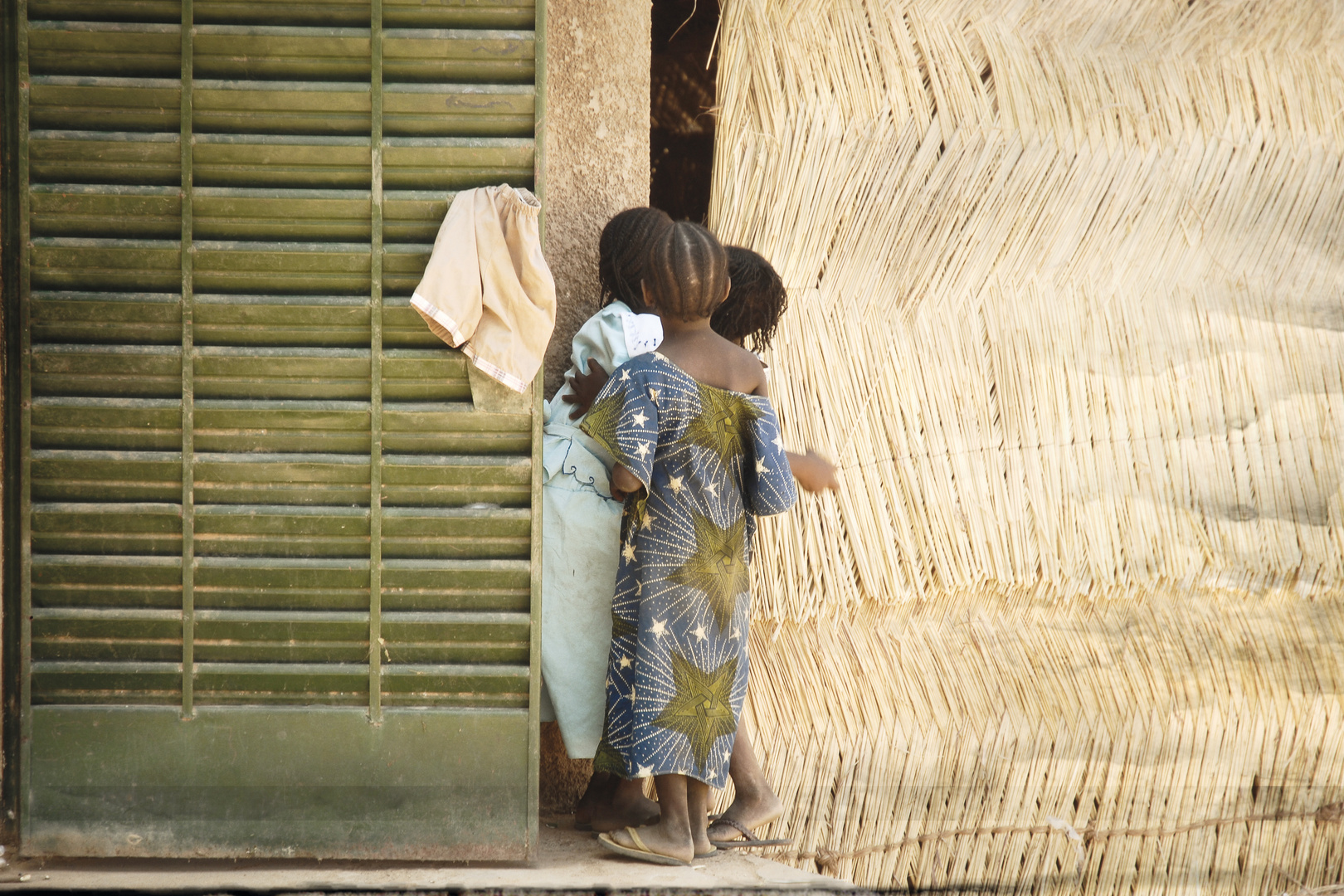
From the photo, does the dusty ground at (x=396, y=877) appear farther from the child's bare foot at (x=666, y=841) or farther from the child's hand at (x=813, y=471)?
the child's hand at (x=813, y=471)

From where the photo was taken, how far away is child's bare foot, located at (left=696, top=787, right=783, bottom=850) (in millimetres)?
2719

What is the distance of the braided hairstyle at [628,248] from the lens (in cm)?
275

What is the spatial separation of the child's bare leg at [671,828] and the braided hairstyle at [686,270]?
3.47 ft

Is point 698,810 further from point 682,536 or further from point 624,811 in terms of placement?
point 682,536

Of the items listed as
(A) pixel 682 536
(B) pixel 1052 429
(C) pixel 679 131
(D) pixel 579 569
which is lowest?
(D) pixel 579 569

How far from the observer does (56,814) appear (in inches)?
92.2

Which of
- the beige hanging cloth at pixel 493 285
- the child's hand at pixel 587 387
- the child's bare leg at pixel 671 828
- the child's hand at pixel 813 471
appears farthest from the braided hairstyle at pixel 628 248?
the child's bare leg at pixel 671 828

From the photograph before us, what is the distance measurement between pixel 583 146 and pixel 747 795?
1.73 m

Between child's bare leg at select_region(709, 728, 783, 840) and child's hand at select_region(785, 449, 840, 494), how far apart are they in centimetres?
66

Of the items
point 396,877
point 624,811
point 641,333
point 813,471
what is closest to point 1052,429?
point 813,471

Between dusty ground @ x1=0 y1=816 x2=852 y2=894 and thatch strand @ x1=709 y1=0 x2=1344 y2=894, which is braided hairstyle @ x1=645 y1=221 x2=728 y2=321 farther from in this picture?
dusty ground @ x1=0 y1=816 x2=852 y2=894

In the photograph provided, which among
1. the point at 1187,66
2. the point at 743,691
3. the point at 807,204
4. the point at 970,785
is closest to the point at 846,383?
the point at 807,204

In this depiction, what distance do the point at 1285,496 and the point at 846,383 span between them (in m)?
1.45

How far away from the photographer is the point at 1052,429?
10.9 ft
